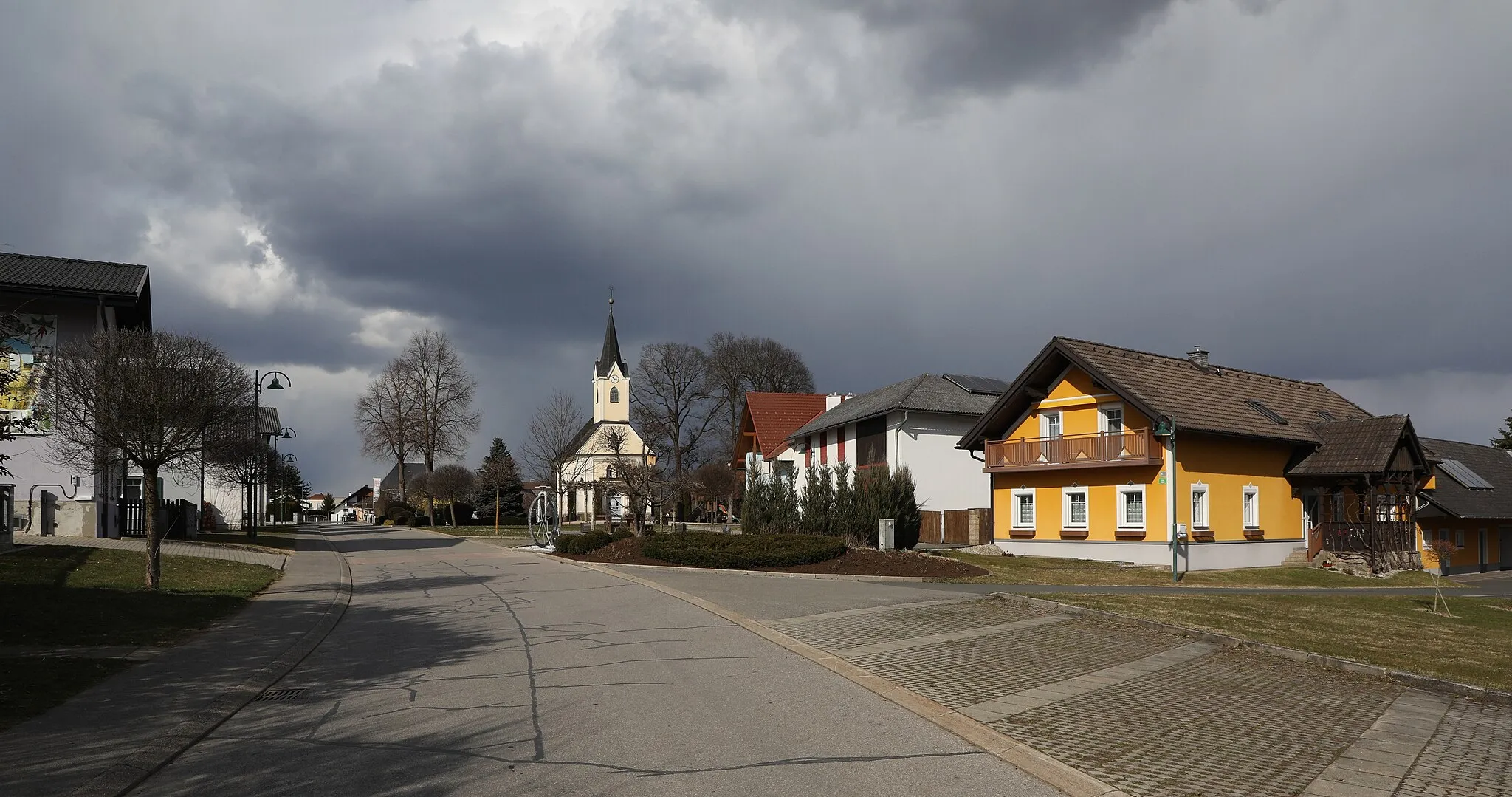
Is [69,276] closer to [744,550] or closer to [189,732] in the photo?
[744,550]

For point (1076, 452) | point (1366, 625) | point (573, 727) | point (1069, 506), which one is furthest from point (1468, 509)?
point (573, 727)

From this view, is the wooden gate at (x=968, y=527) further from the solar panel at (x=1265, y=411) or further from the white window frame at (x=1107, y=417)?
the solar panel at (x=1265, y=411)

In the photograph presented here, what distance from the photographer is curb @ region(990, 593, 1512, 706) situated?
31.5 feet

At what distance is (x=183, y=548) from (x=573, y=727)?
25030 mm

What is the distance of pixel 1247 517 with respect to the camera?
3294 cm

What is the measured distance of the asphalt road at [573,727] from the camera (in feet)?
20.1

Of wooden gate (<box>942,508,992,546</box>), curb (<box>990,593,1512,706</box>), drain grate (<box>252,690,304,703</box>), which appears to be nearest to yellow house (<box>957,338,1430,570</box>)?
wooden gate (<box>942,508,992,546</box>)

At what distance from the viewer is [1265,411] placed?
34.8 metres

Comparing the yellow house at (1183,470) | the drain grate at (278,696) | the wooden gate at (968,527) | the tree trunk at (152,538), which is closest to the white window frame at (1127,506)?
the yellow house at (1183,470)

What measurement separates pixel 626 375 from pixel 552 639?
7922cm

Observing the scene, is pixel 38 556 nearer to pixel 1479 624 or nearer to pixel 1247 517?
pixel 1479 624

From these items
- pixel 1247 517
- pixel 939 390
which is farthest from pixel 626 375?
pixel 1247 517

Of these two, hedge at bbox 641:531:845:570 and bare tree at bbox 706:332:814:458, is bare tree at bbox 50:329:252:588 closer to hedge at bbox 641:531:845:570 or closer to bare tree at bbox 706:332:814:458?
hedge at bbox 641:531:845:570

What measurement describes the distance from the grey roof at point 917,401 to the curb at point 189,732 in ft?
106
